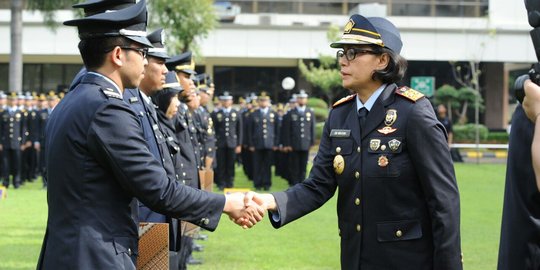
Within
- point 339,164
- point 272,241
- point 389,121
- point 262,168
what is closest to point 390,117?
point 389,121

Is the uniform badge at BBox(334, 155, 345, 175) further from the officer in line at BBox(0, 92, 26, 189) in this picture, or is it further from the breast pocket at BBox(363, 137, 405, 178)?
the officer in line at BBox(0, 92, 26, 189)

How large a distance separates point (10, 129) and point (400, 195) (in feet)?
56.5

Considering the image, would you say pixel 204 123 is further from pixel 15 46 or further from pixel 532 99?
pixel 15 46

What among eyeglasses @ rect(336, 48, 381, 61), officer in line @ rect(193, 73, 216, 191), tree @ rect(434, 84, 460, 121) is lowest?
tree @ rect(434, 84, 460, 121)

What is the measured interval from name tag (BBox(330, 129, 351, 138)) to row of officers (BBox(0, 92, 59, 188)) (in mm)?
16067

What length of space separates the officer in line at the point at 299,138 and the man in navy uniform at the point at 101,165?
1662cm

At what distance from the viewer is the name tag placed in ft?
15.5

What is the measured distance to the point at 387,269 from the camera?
175 inches

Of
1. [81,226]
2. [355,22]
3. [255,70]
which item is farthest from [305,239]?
[255,70]

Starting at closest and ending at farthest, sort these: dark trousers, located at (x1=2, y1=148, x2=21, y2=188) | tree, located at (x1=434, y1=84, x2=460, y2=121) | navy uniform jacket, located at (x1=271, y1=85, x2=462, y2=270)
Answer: navy uniform jacket, located at (x1=271, y1=85, x2=462, y2=270), dark trousers, located at (x1=2, y1=148, x2=21, y2=188), tree, located at (x1=434, y1=84, x2=460, y2=121)

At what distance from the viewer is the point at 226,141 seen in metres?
20.8

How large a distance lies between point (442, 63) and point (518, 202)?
131 feet

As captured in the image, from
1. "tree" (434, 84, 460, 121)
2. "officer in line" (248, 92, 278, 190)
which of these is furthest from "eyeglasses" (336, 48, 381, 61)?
"tree" (434, 84, 460, 121)

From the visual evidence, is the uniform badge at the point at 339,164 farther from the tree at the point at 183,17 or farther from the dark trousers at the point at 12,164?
the tree at the point at 183,17
